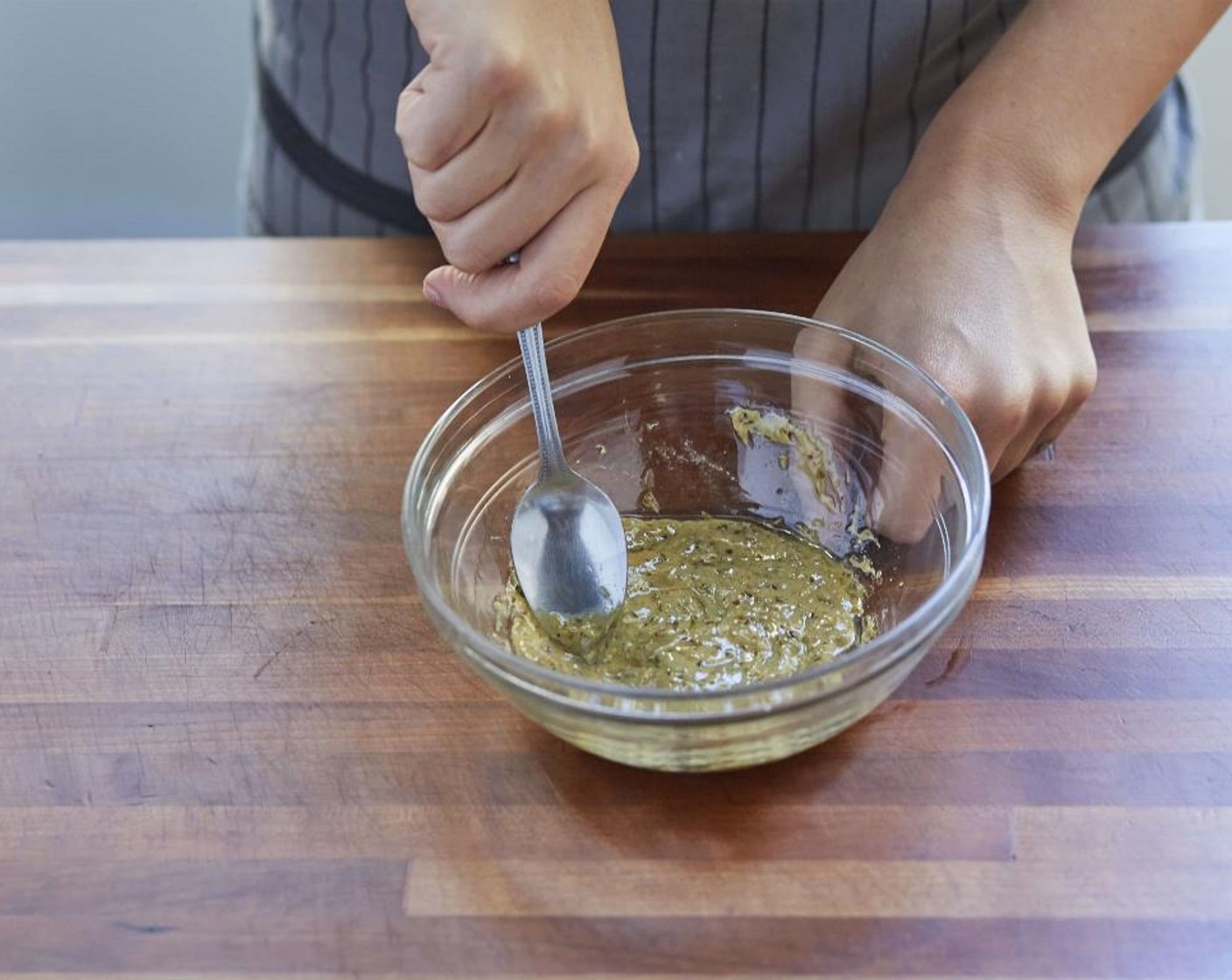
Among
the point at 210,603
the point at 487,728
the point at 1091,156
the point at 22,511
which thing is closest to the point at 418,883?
the point at 487,728

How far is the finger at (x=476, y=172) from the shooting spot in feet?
2.35

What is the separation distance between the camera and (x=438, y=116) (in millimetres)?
707

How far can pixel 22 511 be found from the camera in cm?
100

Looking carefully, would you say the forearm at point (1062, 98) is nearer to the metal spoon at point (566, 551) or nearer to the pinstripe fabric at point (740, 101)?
the pinstripe fabric at point (740, 101)

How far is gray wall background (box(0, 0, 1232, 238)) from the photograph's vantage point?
6.65 ft

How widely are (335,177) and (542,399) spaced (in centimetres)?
53

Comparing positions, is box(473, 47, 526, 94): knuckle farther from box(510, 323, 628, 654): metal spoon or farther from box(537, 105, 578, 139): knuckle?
box(510, 323, 628, 654): metal spoon

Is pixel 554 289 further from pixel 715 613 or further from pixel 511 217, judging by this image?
pixel 715 613

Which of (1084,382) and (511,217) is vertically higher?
(511,217)

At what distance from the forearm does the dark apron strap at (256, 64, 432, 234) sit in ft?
1.58

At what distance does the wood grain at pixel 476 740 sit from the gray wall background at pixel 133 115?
3.60 feet

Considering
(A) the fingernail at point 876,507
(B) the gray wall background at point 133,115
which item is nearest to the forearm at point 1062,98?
(A) the fingernail at point 876,507

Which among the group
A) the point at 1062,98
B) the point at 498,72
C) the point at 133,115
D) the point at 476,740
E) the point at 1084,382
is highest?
the point at 498,72

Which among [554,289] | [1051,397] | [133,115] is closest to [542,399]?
[554,289]
